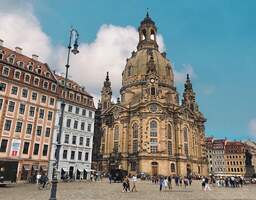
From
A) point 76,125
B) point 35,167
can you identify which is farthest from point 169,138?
point 35,167

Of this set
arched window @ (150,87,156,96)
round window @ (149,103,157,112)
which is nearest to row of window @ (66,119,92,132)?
round window @ (149,103,157,112)

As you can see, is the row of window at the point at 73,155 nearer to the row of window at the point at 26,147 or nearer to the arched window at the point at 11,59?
the row of window at the point at 26,147

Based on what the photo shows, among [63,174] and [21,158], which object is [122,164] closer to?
[63,174]

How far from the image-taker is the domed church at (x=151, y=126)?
251ft

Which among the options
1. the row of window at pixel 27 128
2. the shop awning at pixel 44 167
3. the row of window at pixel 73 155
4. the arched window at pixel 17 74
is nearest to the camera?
the row of window at pixel 27 128

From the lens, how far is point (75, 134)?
5238cm

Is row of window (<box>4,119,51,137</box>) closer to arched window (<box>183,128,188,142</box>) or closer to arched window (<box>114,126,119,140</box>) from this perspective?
arched window (<box>114,126,119,140</box>)

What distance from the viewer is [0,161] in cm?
3884

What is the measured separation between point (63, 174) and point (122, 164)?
33.5 metres

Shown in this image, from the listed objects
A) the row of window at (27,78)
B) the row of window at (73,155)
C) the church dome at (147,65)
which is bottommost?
the row of window at (73,155)

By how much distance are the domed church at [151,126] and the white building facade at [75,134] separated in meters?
24.4

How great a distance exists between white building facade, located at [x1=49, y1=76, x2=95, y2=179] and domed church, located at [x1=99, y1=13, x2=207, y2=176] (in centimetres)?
2440

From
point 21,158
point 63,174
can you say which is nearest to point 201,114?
point 63,174

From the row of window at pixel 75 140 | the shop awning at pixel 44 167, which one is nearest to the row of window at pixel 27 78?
the row of window at pixel 75 140
